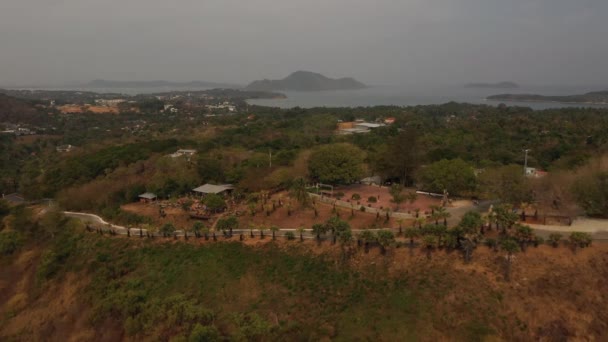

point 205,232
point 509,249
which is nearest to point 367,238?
point 509,249

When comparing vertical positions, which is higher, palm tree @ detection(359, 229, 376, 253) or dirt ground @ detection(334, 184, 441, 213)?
dirt ground @ detection(334, 184, 441, 213)

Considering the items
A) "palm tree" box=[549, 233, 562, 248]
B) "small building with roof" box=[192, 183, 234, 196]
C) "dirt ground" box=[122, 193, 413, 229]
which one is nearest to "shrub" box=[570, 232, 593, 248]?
"palm tree" box=[549, 233, 562, 248]

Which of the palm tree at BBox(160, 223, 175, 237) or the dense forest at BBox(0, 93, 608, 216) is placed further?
the dense forest at BBox(0, 93, 608, 216)

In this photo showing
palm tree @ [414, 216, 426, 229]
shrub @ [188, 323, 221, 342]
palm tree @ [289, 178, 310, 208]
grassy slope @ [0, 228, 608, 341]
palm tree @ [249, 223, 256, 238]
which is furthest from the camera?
palm tree @ [289, 178, 310, 208]

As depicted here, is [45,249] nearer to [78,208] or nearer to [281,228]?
[78,208]

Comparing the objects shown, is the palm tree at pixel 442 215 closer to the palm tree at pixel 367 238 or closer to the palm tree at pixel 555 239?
the palm tree at pixel 367 238

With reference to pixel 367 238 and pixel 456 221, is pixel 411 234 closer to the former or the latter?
pixel 367 238

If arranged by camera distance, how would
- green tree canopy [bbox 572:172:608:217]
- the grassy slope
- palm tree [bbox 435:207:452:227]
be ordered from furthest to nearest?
1. palm tree [bbox 435:207:452:227]
2. green tree canopy [bbox 572:172:608:217]
3. the grassy slope

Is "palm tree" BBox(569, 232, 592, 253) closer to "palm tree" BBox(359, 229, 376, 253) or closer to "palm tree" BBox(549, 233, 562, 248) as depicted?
"palm tree" BBox(549, 233, 562, 248)

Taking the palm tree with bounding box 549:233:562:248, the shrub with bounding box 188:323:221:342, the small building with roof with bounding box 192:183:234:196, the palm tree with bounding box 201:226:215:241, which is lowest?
the shrub with bounding box 188:323:221:342

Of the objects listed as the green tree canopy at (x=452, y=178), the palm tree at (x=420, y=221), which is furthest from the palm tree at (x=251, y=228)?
the green tree canopy at (x=452, y=178)
